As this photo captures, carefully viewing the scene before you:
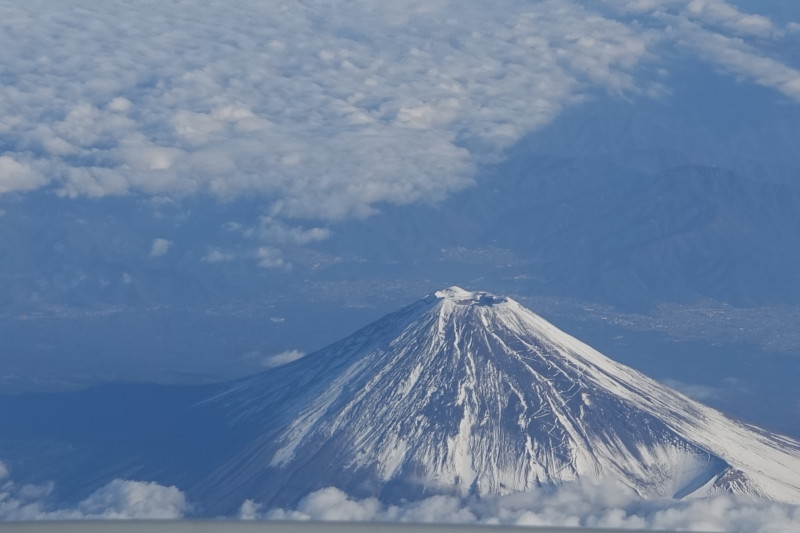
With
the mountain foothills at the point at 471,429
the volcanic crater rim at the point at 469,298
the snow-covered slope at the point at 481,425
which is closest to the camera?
the mountain foothills at the point at 471,429

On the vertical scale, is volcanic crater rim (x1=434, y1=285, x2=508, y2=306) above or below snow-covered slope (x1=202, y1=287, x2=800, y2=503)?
above

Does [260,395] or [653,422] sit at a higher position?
[653,422]

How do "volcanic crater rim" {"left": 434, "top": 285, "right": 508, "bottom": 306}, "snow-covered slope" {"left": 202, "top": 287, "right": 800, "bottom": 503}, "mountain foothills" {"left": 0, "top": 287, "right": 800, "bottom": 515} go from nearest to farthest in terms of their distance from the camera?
1. "mountain foothills" {"left": 0, "top": 287, "right": 800, "bottom": 515}
2. "snow-covered slope" {"left": 202, "top": 287, "right": 800, "bottom": 503}
3. "volcanic crater rim" {"left": 434, "top": 285, "right": 508, "bottom": 306}

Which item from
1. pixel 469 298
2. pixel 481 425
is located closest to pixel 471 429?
pixel 481 425

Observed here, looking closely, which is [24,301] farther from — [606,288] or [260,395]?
[260,395]

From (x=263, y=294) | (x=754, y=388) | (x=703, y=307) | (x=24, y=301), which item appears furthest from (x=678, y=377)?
(x=24, y=301)

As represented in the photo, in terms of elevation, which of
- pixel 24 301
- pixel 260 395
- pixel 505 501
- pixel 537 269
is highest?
pixel 505 501
